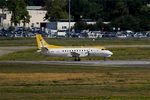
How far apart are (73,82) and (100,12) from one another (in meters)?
141

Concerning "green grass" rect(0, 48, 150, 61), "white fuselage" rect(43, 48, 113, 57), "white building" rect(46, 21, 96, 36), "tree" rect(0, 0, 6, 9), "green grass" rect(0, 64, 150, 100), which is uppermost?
"tree" rect(0, 0, 6, 9)

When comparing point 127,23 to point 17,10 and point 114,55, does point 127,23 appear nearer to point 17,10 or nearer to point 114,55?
point 17,10

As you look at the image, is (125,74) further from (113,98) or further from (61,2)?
(61,2)

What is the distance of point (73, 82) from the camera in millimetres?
52625

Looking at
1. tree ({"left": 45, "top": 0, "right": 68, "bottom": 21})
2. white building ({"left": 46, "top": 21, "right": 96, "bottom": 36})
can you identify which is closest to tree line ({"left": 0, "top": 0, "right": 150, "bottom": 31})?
tree ({"left": 45, "top": 0, "right": 68, "bottom": 21})

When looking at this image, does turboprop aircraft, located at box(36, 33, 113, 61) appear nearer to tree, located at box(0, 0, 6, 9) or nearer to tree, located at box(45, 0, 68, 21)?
tree, located at box(0, 0, 6, 9)

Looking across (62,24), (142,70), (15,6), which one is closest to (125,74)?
(142,70)

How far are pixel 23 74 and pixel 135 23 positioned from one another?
117939 mm

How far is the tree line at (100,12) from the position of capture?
16971cm

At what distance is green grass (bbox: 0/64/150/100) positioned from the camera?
43.6m

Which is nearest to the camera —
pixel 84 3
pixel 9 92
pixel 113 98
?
pixel 113 98

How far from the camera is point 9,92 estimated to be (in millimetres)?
45625

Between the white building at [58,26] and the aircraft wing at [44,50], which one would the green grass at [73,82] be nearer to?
the aircraft wing at [44,50]

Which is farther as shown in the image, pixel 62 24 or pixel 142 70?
pixel 62 24
